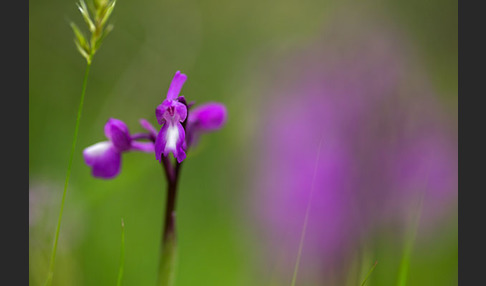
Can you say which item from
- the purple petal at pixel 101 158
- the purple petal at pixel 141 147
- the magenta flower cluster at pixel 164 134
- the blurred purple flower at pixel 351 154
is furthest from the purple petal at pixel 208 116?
the blurred purple flower at pixel 351 154

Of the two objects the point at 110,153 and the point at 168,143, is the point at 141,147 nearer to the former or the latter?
the point at 110,153

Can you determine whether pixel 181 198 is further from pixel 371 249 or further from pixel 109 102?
pixel 371 249

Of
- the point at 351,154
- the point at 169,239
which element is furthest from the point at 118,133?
the point at 351,154

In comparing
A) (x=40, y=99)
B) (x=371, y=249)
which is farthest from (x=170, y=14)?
(x=371, y=249)

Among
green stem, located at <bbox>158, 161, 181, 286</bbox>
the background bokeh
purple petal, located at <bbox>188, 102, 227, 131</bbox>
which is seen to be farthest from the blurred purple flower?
green stem, located at <bbox>158, 161, 181, 286</bbox>

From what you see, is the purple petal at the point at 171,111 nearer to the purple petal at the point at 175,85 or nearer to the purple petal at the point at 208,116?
the purple petal at the point at 175,85
